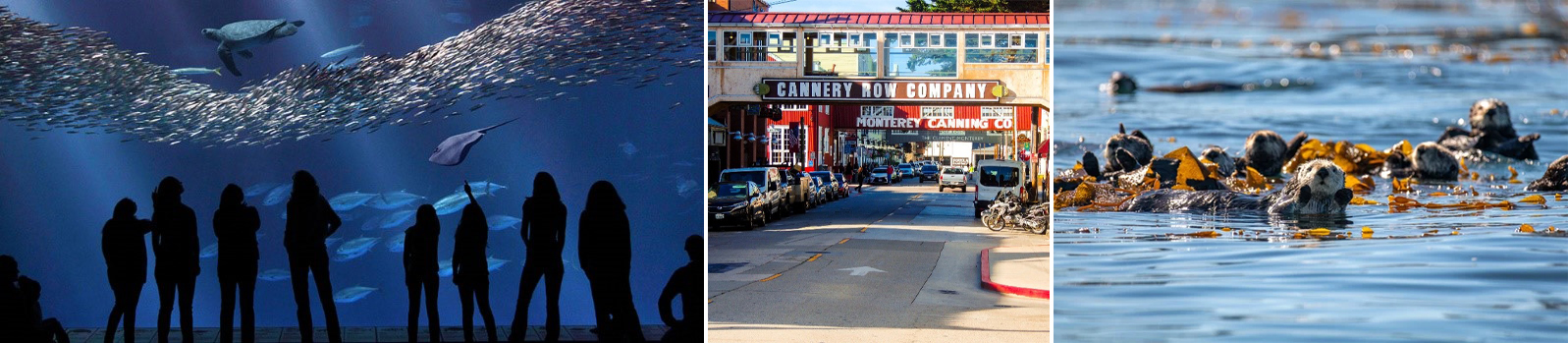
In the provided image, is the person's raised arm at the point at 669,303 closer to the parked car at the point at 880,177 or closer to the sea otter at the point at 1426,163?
the sea otter at the point at 1426,163

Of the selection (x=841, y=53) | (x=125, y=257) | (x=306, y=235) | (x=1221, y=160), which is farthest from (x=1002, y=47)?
(x=125, y=257)

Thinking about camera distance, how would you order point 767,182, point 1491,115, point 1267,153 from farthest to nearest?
point 767,182 < point 1267,153 < point 1491,115

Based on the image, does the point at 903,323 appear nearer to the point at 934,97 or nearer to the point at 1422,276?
the point at 1422,276

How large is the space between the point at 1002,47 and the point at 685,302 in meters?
5.01

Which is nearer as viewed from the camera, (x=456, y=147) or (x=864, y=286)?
(x=456, y=147)

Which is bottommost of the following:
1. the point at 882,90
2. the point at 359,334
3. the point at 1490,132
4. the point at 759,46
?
the point at 359,334

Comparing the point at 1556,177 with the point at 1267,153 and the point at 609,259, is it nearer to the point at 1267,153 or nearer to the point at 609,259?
the point at 1267,153

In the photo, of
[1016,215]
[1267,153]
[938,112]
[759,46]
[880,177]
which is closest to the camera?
[1267,153]

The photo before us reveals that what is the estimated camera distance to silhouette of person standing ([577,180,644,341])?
6.08 meters

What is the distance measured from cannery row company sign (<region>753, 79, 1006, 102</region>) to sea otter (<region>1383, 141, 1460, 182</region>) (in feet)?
15.3

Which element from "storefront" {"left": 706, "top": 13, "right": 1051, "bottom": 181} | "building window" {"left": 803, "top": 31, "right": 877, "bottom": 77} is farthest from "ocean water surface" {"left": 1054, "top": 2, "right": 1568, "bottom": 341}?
"building window" {"left": 803, "top": 31, "right": 877, "bottom": 77}

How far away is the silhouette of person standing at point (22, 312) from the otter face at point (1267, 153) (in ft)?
18.9

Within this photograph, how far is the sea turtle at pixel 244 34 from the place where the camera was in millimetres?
6121

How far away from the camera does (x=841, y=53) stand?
1070cm
